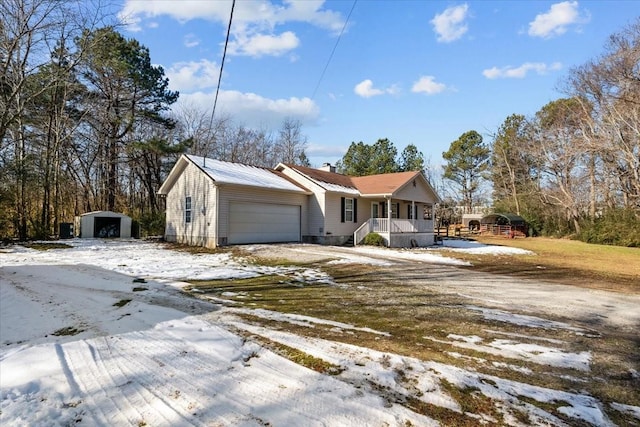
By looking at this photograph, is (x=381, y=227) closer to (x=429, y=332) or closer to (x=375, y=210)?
(x=375, y=210)

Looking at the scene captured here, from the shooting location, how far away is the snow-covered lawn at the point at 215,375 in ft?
7.89

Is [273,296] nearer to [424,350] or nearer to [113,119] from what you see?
[424,350]

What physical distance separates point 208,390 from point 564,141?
117 ft

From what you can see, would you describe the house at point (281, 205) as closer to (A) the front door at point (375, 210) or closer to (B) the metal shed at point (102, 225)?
(A) the front door at point (375, 210)

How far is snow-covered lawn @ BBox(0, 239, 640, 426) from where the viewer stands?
7.89 feet

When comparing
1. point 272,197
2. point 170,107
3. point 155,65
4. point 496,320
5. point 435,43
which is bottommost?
point 496,320

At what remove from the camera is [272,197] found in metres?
17.1

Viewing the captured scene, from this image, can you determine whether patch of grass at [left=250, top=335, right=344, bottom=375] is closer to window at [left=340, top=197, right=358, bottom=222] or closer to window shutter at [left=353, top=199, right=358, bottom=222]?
window at [left=340, top=197, right=358, bottom=222]

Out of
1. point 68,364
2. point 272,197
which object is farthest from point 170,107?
point 68,364

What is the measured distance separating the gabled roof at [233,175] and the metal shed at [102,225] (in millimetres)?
3735

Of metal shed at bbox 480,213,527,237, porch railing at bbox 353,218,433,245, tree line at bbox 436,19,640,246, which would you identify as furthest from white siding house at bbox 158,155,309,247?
metal shed at bbox 480,213,527,237

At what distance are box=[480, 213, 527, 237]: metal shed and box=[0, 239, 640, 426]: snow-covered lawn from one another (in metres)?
29.3

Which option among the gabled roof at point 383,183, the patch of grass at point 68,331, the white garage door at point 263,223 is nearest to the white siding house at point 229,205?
the white garage door at point 263,223

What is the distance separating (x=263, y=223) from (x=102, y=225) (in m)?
10.0
